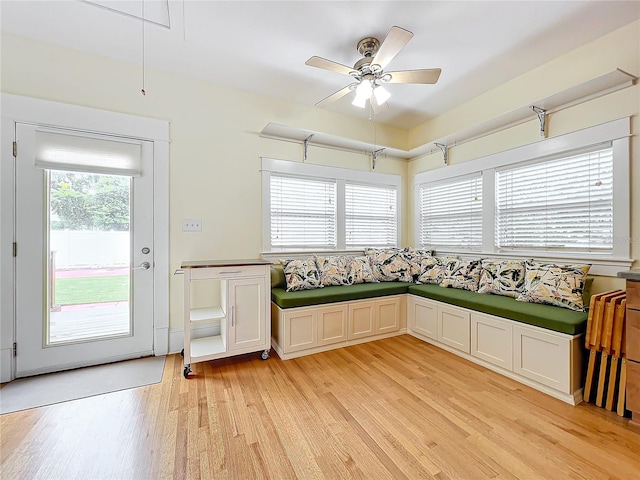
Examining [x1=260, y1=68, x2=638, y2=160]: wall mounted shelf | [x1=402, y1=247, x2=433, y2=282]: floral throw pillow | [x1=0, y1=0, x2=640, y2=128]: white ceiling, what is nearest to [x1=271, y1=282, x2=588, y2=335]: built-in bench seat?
[x1=402, y1=247, x2=433, y2=282]: floral throw pillow

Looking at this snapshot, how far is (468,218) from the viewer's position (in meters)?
3.48

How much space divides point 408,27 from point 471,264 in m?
2.36

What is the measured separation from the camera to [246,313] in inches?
100

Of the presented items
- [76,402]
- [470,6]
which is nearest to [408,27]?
[470,6]

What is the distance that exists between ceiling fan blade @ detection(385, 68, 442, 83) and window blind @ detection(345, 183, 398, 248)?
1686 millimetres

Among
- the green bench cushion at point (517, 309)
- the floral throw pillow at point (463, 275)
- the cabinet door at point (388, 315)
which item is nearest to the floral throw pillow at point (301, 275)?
the cabinet door at point (388, 315)

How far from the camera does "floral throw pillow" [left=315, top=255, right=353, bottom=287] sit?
10.6ft

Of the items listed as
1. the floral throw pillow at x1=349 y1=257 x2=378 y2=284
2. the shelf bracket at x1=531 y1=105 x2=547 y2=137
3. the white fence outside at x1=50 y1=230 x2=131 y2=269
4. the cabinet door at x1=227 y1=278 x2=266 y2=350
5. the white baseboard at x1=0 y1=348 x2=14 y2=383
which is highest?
the shelf bracket at x1=531 y1=105 x2=547 y2=137

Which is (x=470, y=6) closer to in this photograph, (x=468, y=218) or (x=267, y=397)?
(x=468, y=218)

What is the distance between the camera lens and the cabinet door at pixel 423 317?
2.97m

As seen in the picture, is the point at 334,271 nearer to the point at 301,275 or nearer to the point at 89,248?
the point at 301,275

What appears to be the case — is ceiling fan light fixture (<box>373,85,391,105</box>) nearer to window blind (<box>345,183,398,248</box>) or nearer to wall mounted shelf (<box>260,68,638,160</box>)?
wall mounted shelf (<box>260,68,638,160</box>)

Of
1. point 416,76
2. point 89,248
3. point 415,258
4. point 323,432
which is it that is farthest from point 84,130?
point 415,258

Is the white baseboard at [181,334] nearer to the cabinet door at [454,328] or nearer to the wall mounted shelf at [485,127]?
the wall mounted shelf at [485,127]
